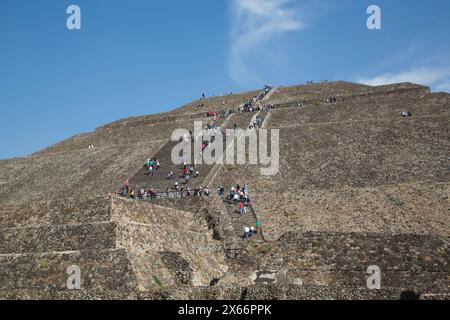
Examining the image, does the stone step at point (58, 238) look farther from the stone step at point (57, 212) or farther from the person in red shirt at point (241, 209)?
the person in red shirt at point (241, 209)

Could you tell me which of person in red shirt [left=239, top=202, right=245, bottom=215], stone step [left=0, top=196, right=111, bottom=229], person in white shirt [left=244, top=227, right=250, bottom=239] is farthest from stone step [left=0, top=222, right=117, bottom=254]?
person in red shirt [left=239, top=202, right=245, bottom=215]

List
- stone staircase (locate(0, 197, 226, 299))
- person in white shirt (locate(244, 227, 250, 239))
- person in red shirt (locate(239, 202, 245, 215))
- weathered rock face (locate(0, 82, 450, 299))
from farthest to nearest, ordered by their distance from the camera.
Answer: person in red shirt (locate(239, 202, 245, 215)) → person in white shirt (locate(244, 227, 250, 239)) → stone staircase (locate(0, 197, 226, 299)) → weathered rock face (locate(0, 82, 450, 299))

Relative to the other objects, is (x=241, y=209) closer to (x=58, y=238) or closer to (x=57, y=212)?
(x=57, y=212)

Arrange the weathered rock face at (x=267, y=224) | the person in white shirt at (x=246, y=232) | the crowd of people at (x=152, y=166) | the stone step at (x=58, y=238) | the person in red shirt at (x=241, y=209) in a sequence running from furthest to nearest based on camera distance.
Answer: the crowd of people at (x=152, y=166)
the person in red shirt at (x=241, y=209)
the person in white shirt at (x=246, y=232)
the stone step at (x=58, y=238)
the weathered rock face at (x=267, y=224)

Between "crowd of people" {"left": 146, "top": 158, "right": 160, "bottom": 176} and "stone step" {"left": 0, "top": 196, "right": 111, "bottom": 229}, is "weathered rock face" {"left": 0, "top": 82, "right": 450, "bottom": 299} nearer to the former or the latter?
"stone step" {"left": 0, "top": 196, "right": 111, "bottom": 229}

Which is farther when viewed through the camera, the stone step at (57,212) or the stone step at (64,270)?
the stone step at (57,212)

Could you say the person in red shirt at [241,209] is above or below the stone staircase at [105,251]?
above

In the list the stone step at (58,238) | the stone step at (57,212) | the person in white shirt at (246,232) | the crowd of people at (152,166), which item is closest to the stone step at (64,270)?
the stone step at (58,238)

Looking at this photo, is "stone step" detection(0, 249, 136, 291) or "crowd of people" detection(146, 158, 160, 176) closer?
"stone step" detection(0, 249, 136, 291)

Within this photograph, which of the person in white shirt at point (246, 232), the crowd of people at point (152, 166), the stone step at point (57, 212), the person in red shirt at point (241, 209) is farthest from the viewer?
the crowd of people at point (152, 166)

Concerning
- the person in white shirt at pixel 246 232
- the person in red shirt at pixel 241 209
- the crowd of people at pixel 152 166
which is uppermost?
the crowd of people at pixel 152 166
